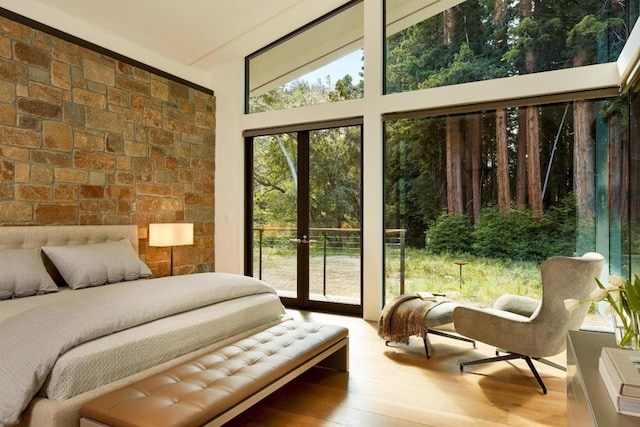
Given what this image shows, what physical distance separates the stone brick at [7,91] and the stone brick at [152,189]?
1.42 metres

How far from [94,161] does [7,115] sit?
83cm

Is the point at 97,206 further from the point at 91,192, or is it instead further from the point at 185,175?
the point at 185,175

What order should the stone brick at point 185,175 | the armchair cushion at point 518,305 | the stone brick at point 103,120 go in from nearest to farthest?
the armchair cushion at point 518,305 < the stone brick at point 103,120 < the stone brick at point 185,175

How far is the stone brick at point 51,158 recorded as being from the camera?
3.77 metres

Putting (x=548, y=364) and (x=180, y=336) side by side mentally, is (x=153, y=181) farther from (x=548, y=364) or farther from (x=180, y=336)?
(x=548, y=364)

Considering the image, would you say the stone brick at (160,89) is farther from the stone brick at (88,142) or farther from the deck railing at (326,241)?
the deck railing at (326,241)

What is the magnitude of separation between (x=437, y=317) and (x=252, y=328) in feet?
4.92

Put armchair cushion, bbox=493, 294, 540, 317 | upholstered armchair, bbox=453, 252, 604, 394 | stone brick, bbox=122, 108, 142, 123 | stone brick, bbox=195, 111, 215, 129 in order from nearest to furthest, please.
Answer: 1. upholstered armchair, bbox=453, 252, 604, 394
2. armchair cushion, bbox=493, 294, 540, 317
3. stone brick, bbox=122, 108, 142, 123
4. stone brick, bbox=195, 111, 215, 129

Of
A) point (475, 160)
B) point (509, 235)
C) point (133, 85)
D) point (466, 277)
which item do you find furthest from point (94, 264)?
point (509, 235)

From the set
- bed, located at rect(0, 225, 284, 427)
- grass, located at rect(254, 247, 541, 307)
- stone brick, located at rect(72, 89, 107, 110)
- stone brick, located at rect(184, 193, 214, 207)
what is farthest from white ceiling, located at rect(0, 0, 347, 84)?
grass, located at rect(254, 247, 541, 307)

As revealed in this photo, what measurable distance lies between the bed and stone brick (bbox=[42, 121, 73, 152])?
757 mm

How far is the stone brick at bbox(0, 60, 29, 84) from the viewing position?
3.54 m

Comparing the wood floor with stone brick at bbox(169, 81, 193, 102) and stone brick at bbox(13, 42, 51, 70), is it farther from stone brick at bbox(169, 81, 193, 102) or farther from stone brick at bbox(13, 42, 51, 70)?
stone brick at bbox(169, 81, 193, 102)

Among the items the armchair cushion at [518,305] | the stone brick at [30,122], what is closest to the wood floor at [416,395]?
the armchair cushion at [518,305]
